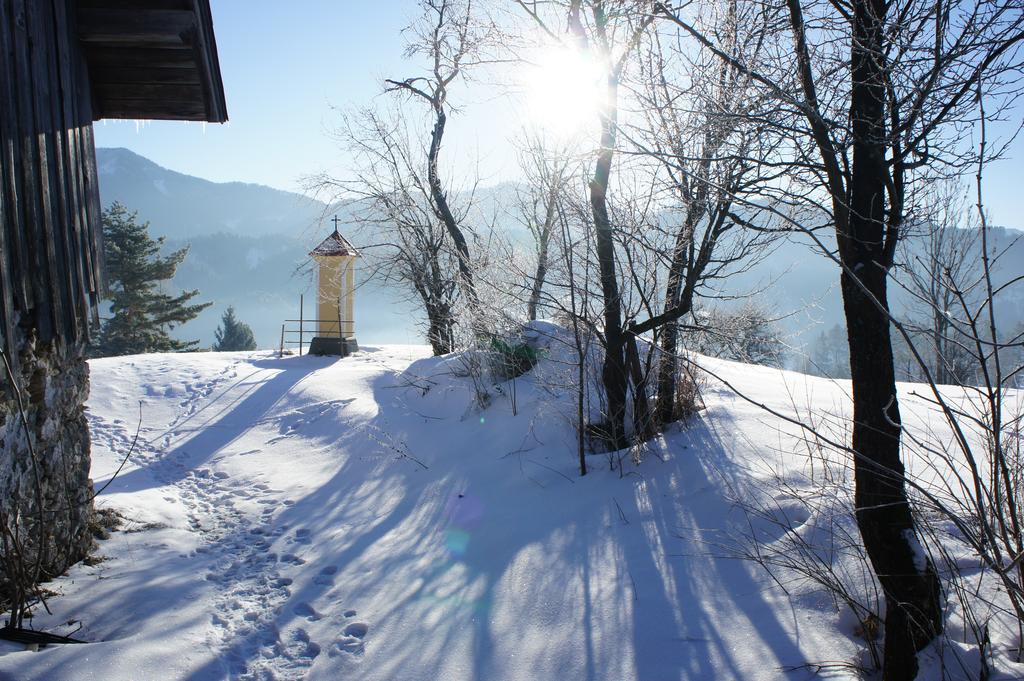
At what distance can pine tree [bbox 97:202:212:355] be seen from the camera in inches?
1006

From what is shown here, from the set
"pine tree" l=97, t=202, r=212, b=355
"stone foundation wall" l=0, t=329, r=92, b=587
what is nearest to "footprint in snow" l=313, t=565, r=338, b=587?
"stone foundation wall" l=0, t=329, r=92, b=587

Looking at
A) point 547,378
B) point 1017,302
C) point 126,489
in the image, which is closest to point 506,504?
point 547,378

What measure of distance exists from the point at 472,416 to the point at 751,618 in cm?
524

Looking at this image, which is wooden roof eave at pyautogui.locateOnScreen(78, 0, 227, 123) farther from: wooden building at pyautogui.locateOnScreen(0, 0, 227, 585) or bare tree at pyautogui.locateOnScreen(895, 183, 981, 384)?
bare tree at pyautogui.locateOnScreen(895, 183, 981, 384)

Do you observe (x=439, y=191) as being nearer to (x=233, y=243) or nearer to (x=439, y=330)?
(x=439, y=330)

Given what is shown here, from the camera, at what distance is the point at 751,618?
120 inches

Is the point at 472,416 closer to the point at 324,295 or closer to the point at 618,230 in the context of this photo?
the point at 618,230

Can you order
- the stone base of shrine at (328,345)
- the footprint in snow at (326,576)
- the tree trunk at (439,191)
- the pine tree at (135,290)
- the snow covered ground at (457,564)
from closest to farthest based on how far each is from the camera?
the snow covered ground at (457,564)
the footprint in snow at (326,576)
the tree trunk at (439,191)
the stone base of shrine at (328,345)
the pine tree at (135,290)

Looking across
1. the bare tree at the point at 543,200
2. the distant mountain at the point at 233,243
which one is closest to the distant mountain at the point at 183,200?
the distant mountain at the point at 233,243

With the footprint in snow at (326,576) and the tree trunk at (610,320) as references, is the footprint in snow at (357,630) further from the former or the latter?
the tree trunk at (610,320)

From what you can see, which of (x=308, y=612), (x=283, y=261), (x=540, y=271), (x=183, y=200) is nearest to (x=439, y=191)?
(x=540, y=271)

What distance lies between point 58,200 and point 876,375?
489 centimetres

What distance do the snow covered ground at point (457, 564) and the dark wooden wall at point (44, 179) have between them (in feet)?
5.55

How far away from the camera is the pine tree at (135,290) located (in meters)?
25.5
